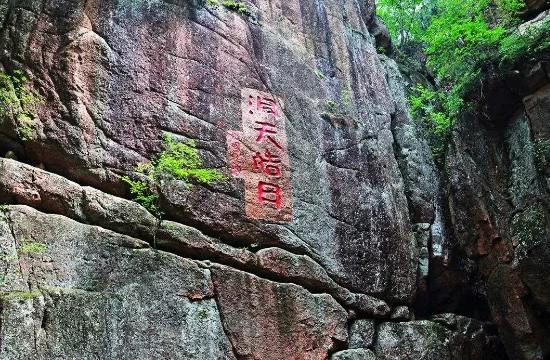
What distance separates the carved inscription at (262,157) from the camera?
786cm

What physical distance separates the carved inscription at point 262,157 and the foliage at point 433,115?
3.99 metres

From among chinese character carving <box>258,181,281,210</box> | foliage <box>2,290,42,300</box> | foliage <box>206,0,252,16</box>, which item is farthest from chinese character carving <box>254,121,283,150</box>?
foliage <box>2,290,42,300</box>

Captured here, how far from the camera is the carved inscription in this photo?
7.86m

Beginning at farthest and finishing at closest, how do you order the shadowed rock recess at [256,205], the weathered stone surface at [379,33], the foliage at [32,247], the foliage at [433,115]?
the weathered stone surface at [379,33] → the foliage at [433,115] → the shadowed rock recess at [256,205] → the foliage at [32,247]

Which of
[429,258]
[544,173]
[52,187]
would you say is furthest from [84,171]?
[544,173]

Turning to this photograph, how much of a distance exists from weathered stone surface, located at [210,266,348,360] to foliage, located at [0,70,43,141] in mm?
3028

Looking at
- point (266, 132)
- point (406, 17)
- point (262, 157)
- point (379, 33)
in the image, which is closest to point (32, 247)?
point (262, 157)

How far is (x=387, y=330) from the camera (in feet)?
27.1

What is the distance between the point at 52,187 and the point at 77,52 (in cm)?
204

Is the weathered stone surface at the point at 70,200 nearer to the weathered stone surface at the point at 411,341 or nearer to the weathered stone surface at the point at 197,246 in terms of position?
the weathered stone surface at the point at 197,246

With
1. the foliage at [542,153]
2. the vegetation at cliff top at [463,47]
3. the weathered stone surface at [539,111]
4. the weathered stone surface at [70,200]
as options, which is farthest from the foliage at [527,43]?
the weathered stone surface at [70,200]

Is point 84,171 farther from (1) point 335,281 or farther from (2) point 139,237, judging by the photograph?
(1) point 335,281

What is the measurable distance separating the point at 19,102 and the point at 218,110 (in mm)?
2816

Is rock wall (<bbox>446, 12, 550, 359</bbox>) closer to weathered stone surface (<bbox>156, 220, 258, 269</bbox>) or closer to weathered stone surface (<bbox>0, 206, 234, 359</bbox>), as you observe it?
weathered stone surface (<bbox>156, 220, 258, 269</bbox>)
